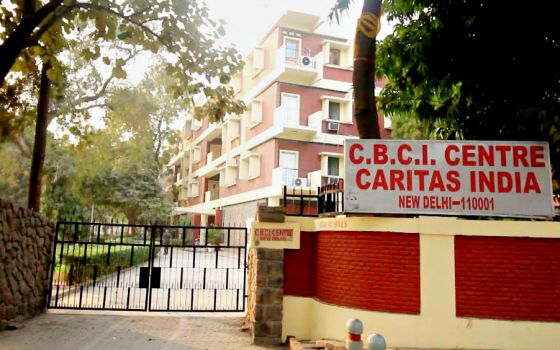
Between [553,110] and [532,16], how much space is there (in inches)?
73.3

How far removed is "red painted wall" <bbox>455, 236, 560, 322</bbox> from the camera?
20.9 feet

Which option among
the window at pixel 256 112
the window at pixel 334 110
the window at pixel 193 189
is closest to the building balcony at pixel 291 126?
the window at pixel 334 110

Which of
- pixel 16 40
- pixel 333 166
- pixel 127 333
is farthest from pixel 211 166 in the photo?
pixel 16 40

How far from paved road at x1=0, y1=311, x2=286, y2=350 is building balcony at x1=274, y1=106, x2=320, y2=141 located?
48.3ft

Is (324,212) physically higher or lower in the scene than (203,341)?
higher

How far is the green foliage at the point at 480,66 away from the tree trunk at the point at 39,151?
831 cm

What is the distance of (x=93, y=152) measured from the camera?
2483 cm

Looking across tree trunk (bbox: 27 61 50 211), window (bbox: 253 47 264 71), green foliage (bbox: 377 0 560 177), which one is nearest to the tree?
green foliage (bbox: 377 0 560 177)

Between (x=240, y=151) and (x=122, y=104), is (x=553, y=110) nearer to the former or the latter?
(x=122, y=104)

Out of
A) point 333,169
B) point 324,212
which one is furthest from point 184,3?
point 333,169

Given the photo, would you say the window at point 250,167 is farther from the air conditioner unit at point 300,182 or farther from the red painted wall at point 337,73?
the red painted wall at point 337,73

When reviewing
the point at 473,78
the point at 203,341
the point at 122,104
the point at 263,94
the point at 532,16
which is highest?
the point at 263,94

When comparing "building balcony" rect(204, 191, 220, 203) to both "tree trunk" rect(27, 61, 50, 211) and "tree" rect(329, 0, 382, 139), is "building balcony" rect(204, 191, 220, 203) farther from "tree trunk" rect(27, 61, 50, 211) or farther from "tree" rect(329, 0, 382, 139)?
"tree" rect(329, 0, 382, 139)

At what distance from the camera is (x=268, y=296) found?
787 centimetres
